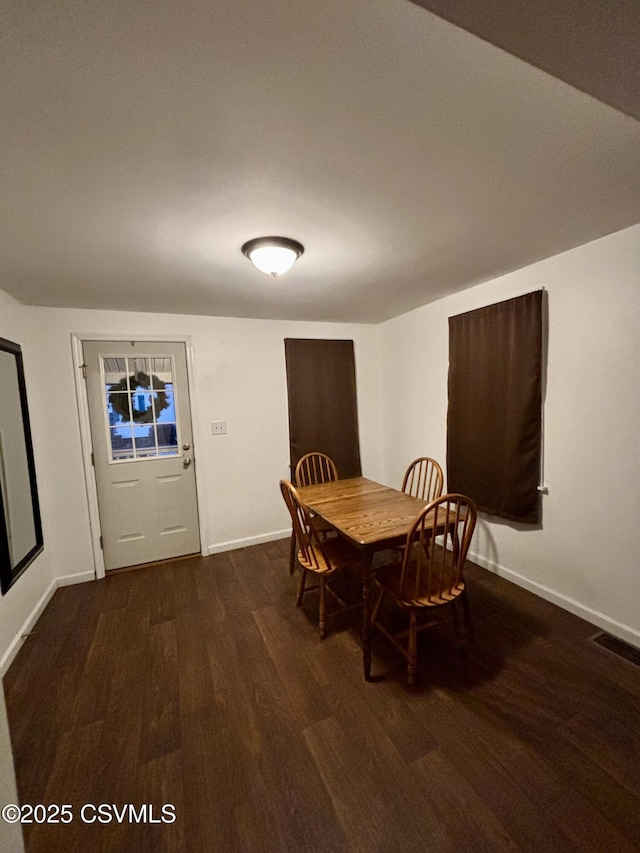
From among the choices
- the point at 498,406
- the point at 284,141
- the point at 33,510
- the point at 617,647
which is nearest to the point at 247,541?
the point at 33,510

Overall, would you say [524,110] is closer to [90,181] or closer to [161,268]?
[90,181]

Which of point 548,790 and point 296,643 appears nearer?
point 548,790

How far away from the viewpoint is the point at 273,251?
64.7 inches

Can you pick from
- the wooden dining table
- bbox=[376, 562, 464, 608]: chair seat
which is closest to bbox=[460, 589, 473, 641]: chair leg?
bbox=[376, 562, 464, 608]: chair seat

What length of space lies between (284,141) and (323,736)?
2.23 m

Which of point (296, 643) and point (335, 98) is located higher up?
point (335, 98)

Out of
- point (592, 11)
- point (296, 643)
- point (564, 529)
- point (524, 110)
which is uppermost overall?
point (524, 110)

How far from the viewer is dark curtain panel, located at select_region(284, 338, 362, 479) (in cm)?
343

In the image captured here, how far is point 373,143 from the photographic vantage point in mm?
1061

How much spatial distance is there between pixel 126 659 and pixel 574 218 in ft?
10.8

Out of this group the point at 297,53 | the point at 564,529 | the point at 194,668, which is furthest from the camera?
the point at 564,529

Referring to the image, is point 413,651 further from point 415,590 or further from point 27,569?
point 27,569

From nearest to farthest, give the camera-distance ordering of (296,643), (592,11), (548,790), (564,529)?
(592,11) → (548,790) → (296,643) → (564,529)

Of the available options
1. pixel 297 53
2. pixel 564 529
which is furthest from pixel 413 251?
pixel 564 529
